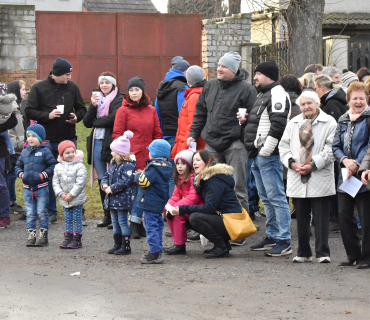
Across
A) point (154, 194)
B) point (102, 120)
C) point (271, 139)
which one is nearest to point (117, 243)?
point (154, 194)

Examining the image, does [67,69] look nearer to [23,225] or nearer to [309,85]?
[23,225]

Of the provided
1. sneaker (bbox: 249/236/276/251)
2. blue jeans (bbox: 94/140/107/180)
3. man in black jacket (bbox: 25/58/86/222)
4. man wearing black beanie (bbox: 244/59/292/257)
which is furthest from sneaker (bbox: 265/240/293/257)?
man in black jacket (bbox: 25/58/86/222)

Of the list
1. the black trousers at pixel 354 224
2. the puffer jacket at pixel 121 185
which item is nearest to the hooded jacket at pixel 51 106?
the puffer jacket at pixel 121 185

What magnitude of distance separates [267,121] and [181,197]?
1.36 m

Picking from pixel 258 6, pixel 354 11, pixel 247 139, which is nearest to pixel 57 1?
pixel 354 11

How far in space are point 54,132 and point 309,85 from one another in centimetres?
359

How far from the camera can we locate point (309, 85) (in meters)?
8.91

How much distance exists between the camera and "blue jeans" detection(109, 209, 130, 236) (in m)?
7.41

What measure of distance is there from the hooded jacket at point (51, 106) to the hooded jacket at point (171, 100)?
133 cm

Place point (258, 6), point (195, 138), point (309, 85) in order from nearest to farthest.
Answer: point (195, 138) → point (309, 85) → point (258, 6)

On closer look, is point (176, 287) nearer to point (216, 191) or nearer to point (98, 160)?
point (216, 191)

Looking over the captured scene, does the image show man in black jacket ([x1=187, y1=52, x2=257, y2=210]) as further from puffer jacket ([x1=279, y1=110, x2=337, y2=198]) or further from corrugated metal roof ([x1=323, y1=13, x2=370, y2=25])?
corrugated metal roof ([x1=323, y1=13, x2=370, y2=25])

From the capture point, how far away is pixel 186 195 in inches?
301

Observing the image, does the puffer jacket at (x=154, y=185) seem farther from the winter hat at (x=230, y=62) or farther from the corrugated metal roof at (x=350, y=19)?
the corrugated metal roof at (x=350, y=19)
